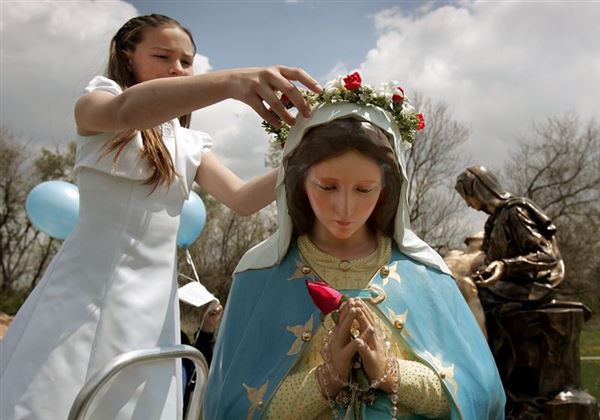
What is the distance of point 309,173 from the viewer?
225 centimetres

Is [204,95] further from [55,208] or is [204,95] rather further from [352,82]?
[55,208]

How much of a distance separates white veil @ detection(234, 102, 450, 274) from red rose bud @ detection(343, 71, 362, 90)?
58mm

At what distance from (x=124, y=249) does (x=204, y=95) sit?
70 centimetres

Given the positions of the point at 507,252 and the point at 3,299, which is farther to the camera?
the point at 3,299

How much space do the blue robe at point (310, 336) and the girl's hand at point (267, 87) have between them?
58cm

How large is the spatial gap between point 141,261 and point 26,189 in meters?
25.1

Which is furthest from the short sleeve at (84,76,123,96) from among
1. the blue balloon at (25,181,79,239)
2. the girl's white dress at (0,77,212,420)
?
the blue balloon at (25,181,79,239)

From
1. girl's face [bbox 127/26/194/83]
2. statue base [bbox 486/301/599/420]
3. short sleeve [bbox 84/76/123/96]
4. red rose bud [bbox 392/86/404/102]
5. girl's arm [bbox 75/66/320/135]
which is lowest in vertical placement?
statue base [bbox 486/301/599/420]

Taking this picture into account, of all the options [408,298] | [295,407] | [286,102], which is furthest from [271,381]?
[286,102]

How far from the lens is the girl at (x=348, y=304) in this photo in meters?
2.03

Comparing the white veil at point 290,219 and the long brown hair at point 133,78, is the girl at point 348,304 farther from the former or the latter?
the long brown hair at point 133,78

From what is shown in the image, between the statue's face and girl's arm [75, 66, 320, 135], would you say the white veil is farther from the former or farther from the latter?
the statue's face

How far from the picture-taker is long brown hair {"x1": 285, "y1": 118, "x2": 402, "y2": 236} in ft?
7.18

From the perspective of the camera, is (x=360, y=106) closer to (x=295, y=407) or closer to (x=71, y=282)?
(x=295, y=407)
